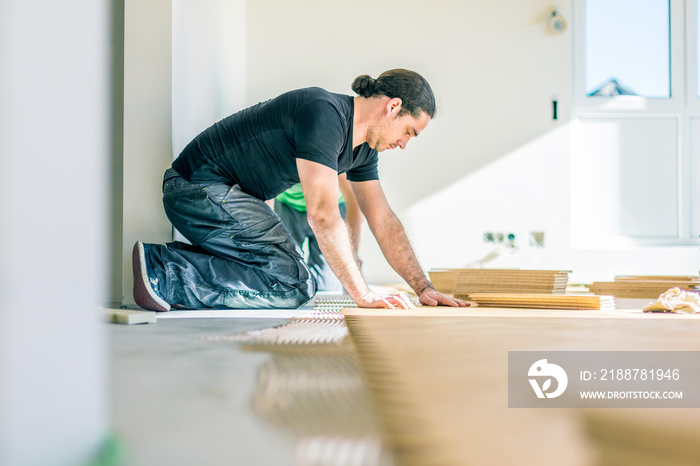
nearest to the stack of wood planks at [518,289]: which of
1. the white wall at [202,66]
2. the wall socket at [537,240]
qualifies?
the white wall at [202,66]

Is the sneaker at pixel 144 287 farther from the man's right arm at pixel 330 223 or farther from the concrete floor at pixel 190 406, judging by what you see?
the concrete floor at pixel 190 406

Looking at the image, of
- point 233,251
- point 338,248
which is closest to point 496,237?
point 233,251

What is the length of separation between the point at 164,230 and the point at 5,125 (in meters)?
2.35

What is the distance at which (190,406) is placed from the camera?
2.46 ft

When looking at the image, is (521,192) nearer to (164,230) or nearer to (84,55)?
(164,230)

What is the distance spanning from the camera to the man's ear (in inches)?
88.2

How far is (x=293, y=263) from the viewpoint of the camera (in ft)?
7.72

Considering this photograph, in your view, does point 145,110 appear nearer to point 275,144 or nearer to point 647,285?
point 275,144

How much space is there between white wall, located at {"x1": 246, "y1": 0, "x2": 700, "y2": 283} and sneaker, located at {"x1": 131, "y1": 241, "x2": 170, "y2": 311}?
3213 mm

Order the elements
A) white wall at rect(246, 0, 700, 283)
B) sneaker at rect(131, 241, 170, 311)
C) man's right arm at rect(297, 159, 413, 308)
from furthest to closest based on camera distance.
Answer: white wall at rect(246, 0, 700, 283), sneaker at rect(131, 241, 170, 311), man's right arm at rect(297, 159, 413, 308)

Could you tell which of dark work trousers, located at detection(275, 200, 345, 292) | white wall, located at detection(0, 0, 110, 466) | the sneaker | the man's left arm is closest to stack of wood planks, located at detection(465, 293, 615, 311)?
the man's left arm

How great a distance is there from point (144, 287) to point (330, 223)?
2.31 ft

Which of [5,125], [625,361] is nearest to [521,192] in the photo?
[625,361]

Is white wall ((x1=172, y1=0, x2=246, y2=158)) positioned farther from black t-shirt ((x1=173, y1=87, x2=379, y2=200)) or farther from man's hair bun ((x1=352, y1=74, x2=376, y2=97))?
man's hair bun ((x1=352, y1=74, x2=376, y2=97))
